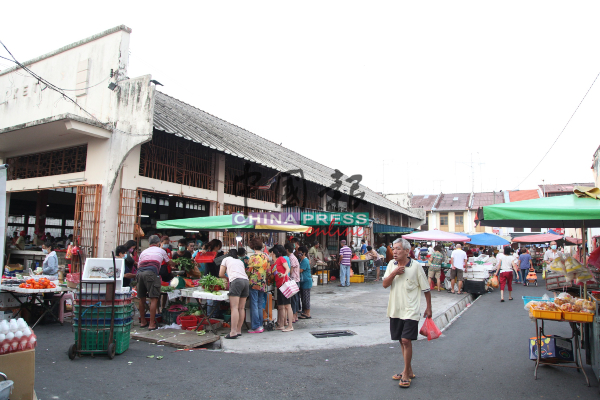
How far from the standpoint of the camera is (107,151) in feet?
33.5

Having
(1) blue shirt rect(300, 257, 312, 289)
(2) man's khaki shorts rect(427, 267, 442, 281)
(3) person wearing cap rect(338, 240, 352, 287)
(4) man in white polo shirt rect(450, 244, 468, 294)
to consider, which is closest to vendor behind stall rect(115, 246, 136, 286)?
(1) blue shirt rect(300, 257, 312, 289)

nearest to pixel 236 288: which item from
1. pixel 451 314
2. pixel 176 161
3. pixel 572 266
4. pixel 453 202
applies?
pixel 572 266

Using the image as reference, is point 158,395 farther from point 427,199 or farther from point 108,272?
point 427,199

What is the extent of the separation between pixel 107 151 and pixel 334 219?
29.1ft

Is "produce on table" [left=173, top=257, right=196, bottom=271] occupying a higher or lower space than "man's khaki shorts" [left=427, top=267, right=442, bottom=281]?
higher

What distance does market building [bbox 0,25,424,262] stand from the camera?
9961mm

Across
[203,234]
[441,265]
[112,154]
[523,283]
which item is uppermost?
[112,154]

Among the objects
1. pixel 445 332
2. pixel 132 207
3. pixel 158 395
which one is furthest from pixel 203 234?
pixel 158 395

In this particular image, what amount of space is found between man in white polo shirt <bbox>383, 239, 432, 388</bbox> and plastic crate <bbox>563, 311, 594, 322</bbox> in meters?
1.74

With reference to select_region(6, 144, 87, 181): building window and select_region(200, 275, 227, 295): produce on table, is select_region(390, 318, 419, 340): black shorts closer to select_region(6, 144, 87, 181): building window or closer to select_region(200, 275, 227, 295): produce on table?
select_region(200, 275, 227, 295): produce on table

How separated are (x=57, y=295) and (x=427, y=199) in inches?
1950

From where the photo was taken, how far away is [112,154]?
1014 cm

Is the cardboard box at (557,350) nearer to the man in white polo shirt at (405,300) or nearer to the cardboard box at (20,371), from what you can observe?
the man in white polo shirt at (405,300)

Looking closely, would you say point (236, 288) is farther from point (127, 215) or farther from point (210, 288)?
point (127, 215)
